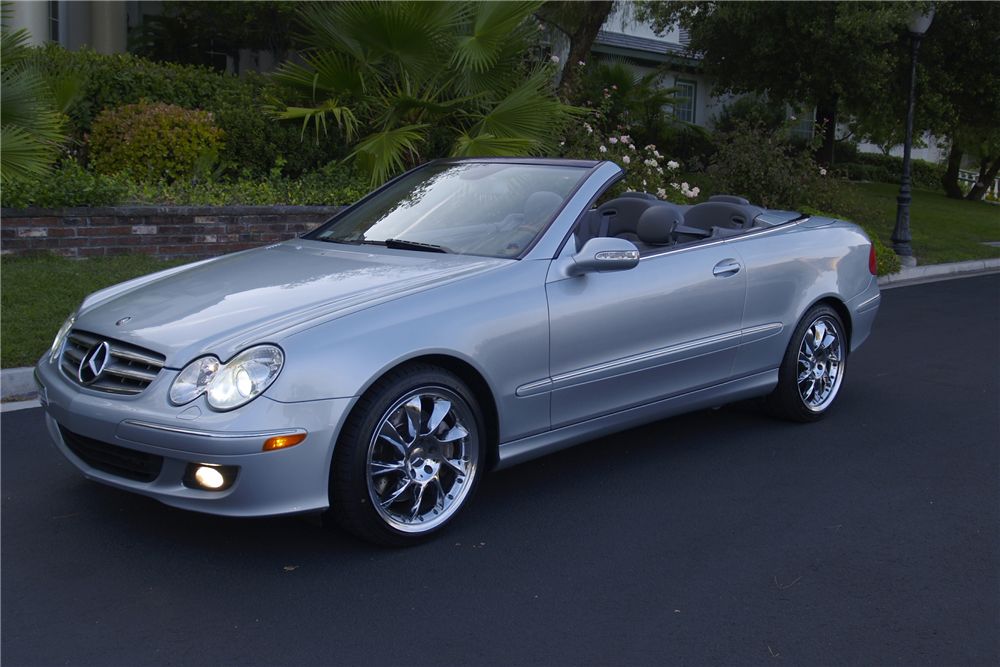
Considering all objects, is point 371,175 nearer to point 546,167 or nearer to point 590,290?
point 546,167

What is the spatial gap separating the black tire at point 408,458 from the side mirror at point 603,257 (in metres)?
0.82

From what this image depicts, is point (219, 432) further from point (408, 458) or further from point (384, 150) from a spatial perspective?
point (384, 150)

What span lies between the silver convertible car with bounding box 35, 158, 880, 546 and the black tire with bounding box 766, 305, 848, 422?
0.9 inches

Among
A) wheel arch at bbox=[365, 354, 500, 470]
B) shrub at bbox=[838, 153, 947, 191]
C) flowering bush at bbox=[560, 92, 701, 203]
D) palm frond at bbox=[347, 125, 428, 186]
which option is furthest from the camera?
shrub at bbox=[838, 153, 947, 191]

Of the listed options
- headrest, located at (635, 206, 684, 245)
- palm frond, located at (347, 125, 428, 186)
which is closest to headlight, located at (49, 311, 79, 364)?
headrest, located at (635, 206, 684, 245)

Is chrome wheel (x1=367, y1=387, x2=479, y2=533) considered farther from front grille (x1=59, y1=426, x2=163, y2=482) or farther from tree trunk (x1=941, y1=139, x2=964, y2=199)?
tree trunk (x1=941, y1=139, x2=964, y2=199)

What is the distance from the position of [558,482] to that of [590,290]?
1.01 meters

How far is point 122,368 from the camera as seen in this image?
339 centimetres

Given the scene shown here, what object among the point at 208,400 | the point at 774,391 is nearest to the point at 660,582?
the point at 208,400

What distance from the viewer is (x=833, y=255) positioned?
5.47 m

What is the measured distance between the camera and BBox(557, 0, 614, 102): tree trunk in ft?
45.7

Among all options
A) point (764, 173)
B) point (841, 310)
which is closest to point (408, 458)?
point (841, 310)

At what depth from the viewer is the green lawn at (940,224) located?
1532 cm

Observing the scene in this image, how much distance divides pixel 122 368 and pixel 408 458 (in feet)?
3.77
